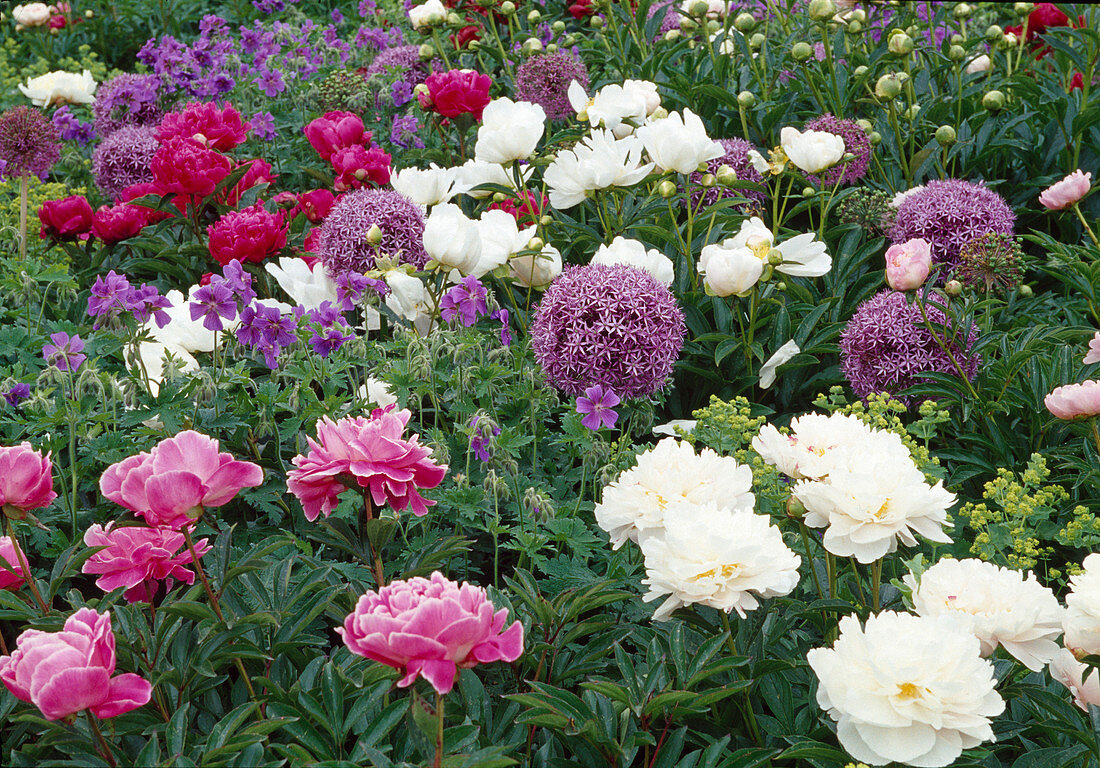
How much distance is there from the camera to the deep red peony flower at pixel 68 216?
3.09 m

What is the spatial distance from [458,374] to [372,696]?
2.73 feet

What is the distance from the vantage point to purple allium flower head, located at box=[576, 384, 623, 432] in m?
1.93

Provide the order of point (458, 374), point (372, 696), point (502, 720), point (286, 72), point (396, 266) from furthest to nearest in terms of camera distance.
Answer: point (286, 72)
point (396, 266)
point (458, 374)
point (502, 720)
point (372, 696)

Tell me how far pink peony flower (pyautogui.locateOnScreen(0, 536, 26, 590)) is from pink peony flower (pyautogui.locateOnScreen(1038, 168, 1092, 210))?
8.52 feet

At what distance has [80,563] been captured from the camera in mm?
1461

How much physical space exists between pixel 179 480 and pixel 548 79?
267 centimetres

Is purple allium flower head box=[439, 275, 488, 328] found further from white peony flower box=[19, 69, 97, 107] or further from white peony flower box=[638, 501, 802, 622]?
white peony flower box=[19, 69, 97, 107]

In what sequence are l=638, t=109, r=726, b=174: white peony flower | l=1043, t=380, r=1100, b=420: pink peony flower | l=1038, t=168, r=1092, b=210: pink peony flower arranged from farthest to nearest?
1. l=1038, t=168, r=1092, b=210: pink peony flower
2. l=638, t=109, r=726, b=174: white peony flower
3. l=1043, t=380, r=1100, b=420: pink peony flower

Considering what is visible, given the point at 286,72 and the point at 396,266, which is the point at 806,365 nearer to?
the point at 396,266

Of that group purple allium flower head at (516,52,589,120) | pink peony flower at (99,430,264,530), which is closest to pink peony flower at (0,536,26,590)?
pink peony flower at (99,430,264,530)

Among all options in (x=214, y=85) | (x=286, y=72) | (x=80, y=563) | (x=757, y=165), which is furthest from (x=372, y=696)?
(x=286, y=72)

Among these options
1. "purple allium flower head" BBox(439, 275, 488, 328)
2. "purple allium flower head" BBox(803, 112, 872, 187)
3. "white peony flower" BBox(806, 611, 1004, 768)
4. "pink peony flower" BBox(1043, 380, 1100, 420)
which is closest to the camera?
"white peony flower" BBox(806, 611, 1004, 768)

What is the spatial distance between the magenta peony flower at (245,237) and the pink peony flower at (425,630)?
1.90 metres

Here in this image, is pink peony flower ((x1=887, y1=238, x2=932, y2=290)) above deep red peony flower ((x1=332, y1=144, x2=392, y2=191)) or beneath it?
above
